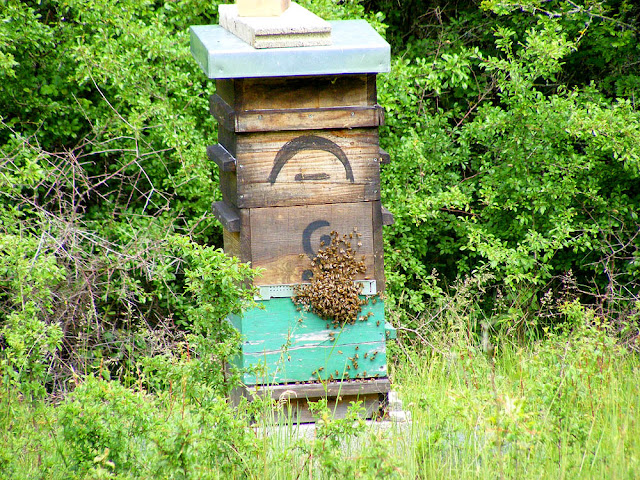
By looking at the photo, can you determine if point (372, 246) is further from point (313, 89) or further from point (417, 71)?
point (417, 71)

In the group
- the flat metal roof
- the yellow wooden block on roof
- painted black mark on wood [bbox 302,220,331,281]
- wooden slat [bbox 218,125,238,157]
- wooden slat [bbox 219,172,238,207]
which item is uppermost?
the yellow wooden block on roof

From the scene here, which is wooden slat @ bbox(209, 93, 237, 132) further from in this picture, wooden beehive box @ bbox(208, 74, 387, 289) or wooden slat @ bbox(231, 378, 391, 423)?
wooden slat @ bbox(231, 378, 391, 423)

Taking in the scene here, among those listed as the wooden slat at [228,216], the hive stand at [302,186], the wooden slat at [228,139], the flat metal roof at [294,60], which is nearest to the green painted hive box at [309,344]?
the hive stand at [302,186]

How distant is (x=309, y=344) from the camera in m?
3.67

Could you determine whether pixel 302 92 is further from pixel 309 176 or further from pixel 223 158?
pixel 223 158

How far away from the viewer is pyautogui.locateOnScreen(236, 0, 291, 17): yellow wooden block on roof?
355cm

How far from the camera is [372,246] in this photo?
3643mm

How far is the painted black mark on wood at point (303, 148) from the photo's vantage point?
349cm

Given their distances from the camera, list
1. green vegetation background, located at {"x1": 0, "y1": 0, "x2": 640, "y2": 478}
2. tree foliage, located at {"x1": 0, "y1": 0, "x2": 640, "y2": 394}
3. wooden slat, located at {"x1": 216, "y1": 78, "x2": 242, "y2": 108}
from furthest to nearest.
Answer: tree foliage, located at {"x1": 0, "y1": 0, "x2": 640, "y2": 394} < green vegetation background, located at {"x1": 0, "y1": 0, "x2": 640, "y2": 478} < wooden slat, located at {"x1": 216, "y1": 78, "x2": 242, "y2": 108}

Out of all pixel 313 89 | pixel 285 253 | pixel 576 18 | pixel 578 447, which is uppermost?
pixel 576 18

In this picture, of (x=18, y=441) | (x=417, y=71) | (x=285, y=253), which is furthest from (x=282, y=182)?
(x=417, y=71)

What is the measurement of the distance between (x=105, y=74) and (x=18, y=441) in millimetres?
2919

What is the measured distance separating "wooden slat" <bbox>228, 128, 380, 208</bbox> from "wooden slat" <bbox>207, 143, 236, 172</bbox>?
5 centimetres

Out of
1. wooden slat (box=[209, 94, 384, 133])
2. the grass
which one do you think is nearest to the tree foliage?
wooden slat (box=[209, 94, 384, 133])
